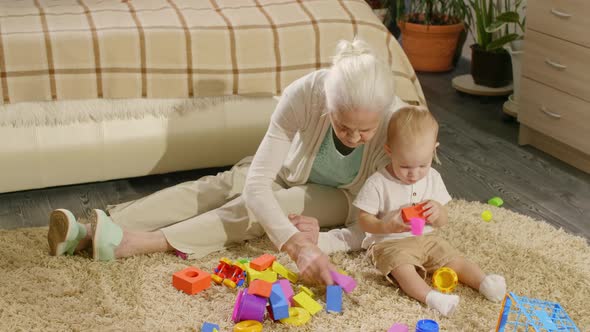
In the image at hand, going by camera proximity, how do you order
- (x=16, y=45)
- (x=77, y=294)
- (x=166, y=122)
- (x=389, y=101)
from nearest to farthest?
(x=389, y=101) → (x=77, y=294) → (x=16, y=45) → (x=166, y=122)

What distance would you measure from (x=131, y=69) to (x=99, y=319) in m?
0.97

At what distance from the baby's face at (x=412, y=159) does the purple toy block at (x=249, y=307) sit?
Result: 488 mm

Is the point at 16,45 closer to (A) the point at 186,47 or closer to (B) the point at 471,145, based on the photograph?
(A) the point at 186,47

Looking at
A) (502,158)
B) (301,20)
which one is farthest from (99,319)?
(502,158)

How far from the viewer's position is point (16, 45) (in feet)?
7.57

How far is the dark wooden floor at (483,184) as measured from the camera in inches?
93.8

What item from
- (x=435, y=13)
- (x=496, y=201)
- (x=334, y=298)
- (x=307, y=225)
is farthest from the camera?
(x=435, y=13)

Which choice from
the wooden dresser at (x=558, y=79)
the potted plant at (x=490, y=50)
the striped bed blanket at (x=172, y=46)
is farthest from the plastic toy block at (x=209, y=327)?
the potted plant at (x=490, y=50)

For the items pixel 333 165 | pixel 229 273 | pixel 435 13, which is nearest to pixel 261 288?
pixel 229 273

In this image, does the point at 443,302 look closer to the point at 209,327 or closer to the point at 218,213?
the point at 209,327

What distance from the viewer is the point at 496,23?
10.8 feet

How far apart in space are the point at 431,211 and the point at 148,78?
1110 millimetres

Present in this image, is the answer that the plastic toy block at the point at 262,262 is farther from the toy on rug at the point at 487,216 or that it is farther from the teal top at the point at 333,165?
the toy on rug at the point at 487,216

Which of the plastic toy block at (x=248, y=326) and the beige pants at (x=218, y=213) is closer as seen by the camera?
the plastic toy block at (x=248, y=326)
